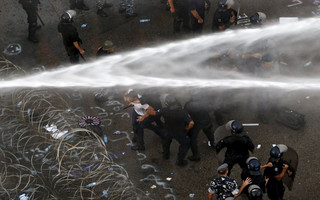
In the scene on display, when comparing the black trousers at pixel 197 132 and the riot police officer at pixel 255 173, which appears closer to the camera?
the riot police officer at pixel 255 173

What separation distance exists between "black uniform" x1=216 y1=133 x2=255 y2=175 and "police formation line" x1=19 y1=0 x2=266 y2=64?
14.2 ft

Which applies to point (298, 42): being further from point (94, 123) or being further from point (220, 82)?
point (94, 123)

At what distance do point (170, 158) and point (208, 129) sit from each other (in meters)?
1.18

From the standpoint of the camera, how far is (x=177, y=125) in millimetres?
8539

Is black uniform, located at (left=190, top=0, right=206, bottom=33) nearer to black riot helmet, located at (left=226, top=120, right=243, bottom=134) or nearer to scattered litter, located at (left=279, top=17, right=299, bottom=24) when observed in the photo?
scattered litter, located at (left=279, top=17, right=299, bottom=24)

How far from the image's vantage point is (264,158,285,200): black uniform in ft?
24.1

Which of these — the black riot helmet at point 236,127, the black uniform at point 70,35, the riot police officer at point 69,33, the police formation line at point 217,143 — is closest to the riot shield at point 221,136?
the police formation line at point 217,143

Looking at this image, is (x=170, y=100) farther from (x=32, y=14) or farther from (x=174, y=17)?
(x=32, y=14)

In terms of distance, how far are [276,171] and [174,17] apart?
694cm

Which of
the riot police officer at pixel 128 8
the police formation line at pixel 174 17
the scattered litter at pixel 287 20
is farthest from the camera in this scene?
the riot police officer at pixel 128 8

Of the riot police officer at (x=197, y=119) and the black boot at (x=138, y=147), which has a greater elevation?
the riot police officer at (x=197, y=119)

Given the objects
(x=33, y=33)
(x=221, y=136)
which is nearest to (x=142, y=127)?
(x=221, y=136)

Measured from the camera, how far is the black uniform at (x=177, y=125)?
8.35 metres

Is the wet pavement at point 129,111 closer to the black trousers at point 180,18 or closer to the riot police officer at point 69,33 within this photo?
Answer: the black trousers at point 180,18
